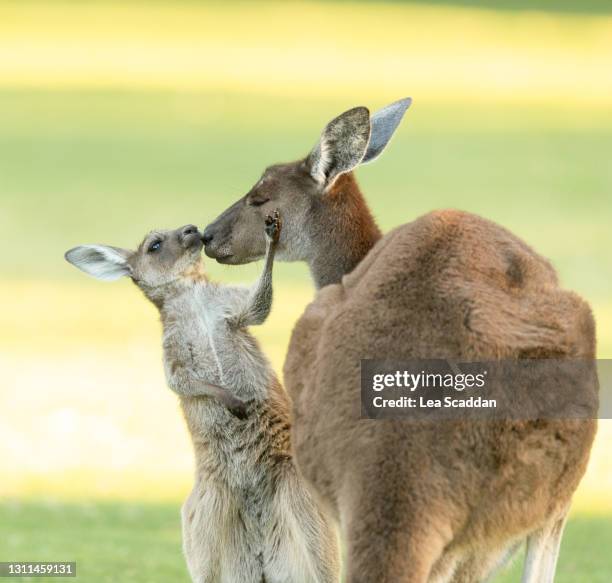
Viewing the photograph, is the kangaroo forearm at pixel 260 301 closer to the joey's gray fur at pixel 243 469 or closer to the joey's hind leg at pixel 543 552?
the joey's gray fur at pixel 243 469

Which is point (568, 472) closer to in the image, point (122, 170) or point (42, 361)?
point (42, 361)

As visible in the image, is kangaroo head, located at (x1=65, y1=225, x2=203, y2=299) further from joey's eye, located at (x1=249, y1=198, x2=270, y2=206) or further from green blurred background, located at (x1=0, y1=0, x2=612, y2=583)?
green blurred background, located at (x1=0, y1=0, x2=612, y2=583)

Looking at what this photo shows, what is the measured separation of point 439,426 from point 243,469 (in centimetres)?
151

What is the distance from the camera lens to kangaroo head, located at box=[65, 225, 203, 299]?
6.73 m

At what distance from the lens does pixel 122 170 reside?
21031mm

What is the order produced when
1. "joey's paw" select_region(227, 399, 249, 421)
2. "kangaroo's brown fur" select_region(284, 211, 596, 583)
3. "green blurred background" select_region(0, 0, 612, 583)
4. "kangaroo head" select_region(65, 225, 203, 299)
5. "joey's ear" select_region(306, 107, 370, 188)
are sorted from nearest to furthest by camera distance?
"kangaroo's brown fur" select_region(284, 211, 596, 583), "joey's paw" select_region(227, 399, 249, 421), "joey's ear" select_region(306, 107, 370, 188), "kangaroo head" select_region(65, 225, 203, 299), "green blurred background" select_region(0, 0, 612, 583)

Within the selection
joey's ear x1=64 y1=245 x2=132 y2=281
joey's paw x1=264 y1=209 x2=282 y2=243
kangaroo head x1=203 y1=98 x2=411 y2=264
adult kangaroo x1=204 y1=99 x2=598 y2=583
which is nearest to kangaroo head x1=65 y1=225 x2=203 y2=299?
joey's ear x1=64 y1=245 x2=132 y2=281

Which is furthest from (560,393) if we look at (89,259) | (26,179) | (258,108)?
(258,108)

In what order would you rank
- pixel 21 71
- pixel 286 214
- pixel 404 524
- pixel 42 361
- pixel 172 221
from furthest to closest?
pixel 21 71
pixel 172 221
pixel 42 361
pixel 286 214
pixel 404 524

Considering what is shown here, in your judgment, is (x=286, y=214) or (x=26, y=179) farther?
(x=26, y=179)

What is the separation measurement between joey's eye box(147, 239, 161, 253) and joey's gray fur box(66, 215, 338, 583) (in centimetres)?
53

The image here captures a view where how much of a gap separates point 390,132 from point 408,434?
228 cm

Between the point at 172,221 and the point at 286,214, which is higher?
the point at 286,214

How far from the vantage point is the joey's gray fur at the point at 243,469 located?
6.21 m
